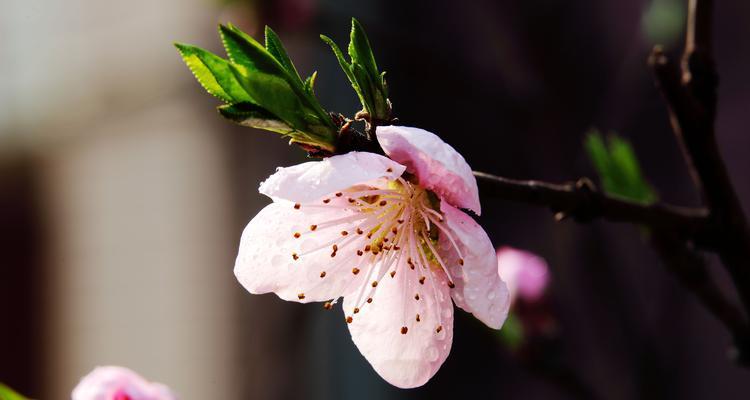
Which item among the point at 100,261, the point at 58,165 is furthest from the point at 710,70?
the point at 58,165

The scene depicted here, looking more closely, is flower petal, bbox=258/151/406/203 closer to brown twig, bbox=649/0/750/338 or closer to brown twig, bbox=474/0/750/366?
brown twig, bbox=474/0/750/366

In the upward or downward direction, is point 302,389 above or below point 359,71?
below

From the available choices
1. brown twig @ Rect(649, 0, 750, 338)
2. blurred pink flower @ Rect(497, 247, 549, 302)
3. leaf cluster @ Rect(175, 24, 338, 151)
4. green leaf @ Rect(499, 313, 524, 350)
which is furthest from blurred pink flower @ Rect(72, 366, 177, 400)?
blurred pink flower @ Rect(497, 247, 549, 302)

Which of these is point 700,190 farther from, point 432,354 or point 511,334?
point 511,334

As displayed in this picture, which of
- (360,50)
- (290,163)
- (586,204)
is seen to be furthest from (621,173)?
(290,163)

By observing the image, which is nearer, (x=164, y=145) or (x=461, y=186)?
(x=461, y=186)

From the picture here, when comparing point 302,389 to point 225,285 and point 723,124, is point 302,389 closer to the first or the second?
point 225,285

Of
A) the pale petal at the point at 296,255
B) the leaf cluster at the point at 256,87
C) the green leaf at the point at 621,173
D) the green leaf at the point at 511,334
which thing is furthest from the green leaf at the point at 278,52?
the green leaf at the point at 511,334
